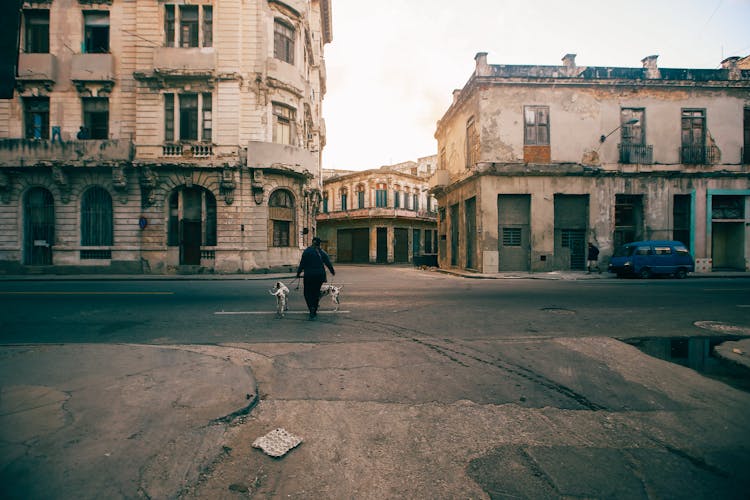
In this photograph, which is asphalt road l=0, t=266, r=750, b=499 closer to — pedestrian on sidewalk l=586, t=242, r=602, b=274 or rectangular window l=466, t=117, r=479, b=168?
pedestrian on sidewalk l=586, t=242, r=602, b=274

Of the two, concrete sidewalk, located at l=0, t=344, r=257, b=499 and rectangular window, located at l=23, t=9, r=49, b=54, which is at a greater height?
rectangular window, located at l=23, t=9, r=49, b=54

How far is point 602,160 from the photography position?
2083 centimetres

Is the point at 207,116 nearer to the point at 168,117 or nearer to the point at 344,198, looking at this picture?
the point at 168,117

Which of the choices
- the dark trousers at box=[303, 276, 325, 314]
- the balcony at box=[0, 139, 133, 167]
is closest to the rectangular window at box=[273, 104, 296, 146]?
the balcony at box=[0, 139, 133, 167]

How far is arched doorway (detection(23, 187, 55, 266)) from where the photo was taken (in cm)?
1892

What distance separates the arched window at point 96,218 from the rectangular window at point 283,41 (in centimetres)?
1200

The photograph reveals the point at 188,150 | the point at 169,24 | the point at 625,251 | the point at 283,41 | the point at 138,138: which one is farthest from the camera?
the point at 283,41

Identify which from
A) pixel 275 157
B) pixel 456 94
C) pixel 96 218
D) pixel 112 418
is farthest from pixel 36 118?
pixel 456 94

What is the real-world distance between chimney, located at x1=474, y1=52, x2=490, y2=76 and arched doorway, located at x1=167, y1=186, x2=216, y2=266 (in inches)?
648

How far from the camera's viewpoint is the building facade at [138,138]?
18.6m

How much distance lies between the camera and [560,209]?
2081cm

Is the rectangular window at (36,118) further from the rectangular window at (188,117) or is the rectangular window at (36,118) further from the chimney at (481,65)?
the chimney at (481,65)

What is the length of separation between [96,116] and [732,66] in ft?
121

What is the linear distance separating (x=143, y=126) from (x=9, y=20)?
18778 millimetres
